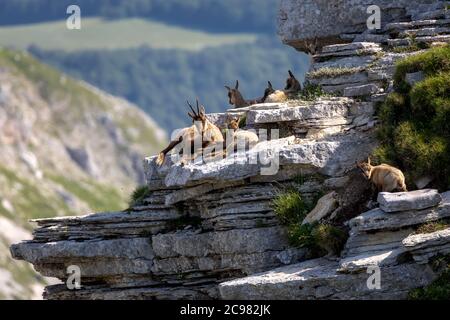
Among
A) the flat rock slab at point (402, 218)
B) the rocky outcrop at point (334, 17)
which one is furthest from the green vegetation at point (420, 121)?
the rocky outcrop at point (334, 17)

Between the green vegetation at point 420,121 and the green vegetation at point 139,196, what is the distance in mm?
8346

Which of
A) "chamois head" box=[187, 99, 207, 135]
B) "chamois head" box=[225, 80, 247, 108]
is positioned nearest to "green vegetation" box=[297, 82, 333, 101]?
"chamois head" box=[187, 99, 207, 135]

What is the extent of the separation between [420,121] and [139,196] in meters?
10.6

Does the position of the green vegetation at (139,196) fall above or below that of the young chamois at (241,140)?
below

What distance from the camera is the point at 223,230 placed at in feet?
114

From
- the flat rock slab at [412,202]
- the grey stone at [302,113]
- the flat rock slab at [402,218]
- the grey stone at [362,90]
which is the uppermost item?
the grey stone at [362,90]

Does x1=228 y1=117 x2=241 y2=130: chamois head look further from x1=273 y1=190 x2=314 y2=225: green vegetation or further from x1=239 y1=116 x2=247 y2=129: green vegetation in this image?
Answer: x1=273 y1=190 x2=314 y2=225: green vegetation

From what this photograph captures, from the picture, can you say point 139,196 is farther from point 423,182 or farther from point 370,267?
point 370,267

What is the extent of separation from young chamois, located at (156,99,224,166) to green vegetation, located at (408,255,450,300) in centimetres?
927

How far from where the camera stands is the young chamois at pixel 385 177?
104 feet

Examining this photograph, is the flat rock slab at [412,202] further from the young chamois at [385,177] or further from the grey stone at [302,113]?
the grey stone at [302,113]

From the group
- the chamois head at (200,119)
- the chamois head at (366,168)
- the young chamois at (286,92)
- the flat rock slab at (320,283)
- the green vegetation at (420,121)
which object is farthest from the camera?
the young chamois at (286,92)
